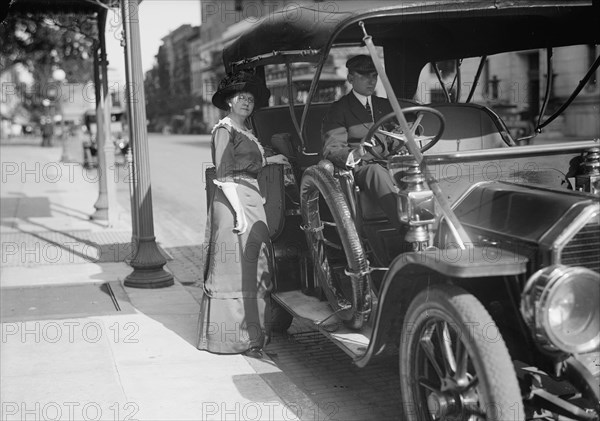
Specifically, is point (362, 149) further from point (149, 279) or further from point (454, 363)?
point (149, 279)

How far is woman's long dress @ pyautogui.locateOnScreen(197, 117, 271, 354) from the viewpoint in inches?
217

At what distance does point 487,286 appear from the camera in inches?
146

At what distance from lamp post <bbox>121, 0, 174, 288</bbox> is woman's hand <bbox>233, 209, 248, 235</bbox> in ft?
7.78

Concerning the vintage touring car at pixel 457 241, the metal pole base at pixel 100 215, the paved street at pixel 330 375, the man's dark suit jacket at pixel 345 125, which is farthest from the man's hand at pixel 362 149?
the metal pole base at pixel 100 215

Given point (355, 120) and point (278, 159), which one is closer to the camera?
point (355, 120)

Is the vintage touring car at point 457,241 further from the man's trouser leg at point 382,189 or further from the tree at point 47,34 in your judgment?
the tree at point 47,34

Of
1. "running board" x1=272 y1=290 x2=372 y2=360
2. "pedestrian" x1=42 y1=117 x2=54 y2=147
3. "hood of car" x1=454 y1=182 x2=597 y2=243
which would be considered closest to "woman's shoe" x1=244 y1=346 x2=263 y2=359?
"running board" x1=272 y1=290 x2=372 y2=360

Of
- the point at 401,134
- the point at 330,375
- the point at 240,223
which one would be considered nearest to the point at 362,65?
the point at 401,134

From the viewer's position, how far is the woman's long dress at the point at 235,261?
5.52 m

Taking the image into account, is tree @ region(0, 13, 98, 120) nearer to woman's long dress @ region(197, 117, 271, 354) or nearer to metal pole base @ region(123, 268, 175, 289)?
metal pole base @ region(123, 268, 175, 289)

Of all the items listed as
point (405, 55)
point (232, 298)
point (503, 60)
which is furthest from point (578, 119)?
point (232, 298)

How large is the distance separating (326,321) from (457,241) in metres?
1.35

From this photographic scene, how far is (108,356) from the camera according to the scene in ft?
17.9

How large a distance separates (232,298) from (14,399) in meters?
1.63
